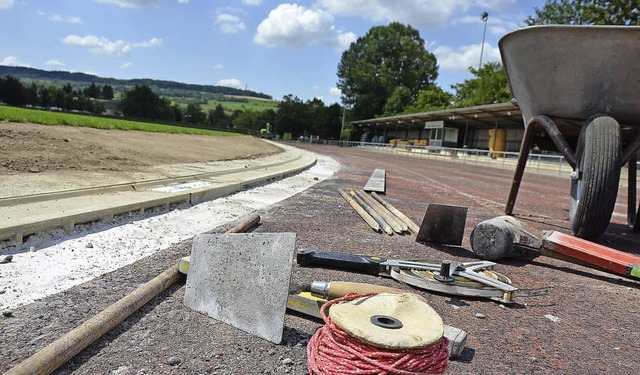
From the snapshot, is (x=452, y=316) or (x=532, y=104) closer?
(x=452, y=316)

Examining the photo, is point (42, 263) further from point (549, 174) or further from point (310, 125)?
point (310, 125)

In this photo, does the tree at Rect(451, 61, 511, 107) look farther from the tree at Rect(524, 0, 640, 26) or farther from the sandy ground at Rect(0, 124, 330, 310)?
the sandy ground at Rect(0, 124, 330, 310)

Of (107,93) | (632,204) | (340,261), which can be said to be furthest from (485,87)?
(107,93)

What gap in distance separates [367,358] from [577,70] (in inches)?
208

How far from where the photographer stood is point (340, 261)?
3.36 metres

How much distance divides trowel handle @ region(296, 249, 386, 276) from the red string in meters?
1.60

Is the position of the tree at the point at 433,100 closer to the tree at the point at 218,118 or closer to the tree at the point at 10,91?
the tree at the point at 10,91

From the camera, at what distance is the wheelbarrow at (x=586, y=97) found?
15.0 feet

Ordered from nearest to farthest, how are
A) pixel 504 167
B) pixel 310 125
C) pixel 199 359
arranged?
pixel 199 359
pixel 504 167
pixel 310 125

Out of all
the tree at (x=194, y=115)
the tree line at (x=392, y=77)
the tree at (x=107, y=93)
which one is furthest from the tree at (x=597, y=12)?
the tree at (x=107, y=93)

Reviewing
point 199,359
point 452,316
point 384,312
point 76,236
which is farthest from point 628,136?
point 76,236

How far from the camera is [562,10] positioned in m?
39.0

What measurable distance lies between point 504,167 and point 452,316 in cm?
2598

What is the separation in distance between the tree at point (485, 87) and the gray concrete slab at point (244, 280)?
4798 centimetres
